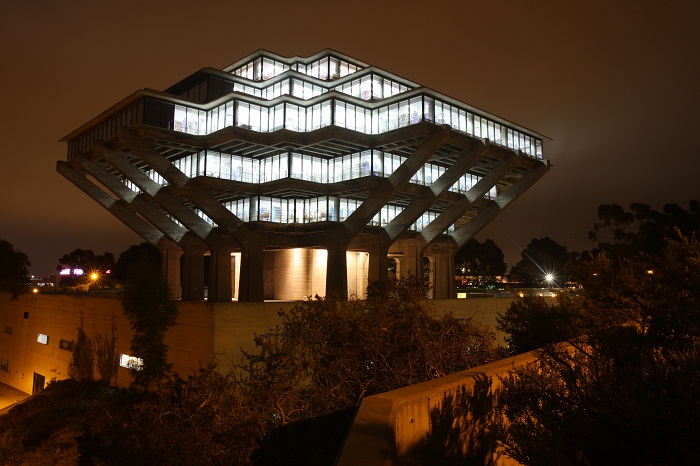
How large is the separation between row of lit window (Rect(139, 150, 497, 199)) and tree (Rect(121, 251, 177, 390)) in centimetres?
1440

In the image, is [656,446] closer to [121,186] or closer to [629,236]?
[121,186]

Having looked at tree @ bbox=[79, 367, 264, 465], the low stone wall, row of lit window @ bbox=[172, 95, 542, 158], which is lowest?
tree @ bbox=[79, 367, 264, 465]

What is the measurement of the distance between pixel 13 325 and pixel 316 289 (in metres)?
24.4

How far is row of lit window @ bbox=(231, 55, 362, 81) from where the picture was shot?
43.8m

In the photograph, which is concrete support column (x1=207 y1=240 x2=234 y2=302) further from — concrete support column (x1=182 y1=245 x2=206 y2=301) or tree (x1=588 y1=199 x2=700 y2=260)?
tree (x1=588 y1=199 x2=700 y2=260)

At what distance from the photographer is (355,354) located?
1088 centimetres

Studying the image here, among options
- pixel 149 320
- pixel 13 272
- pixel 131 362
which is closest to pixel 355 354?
pixel 149 320

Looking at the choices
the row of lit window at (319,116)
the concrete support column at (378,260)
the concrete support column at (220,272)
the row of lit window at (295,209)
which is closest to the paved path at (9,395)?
the concrete support column at (220,272)

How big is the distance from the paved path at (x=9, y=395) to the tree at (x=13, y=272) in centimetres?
696

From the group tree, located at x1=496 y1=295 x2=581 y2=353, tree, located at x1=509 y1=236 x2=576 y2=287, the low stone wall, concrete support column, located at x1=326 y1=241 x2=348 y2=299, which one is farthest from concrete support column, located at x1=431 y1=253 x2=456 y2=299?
tree, located at x1=509 y1=236 x2=576 y2=287

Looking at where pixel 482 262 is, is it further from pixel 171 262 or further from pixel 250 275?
pixel 250 275

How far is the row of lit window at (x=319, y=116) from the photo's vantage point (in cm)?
3788

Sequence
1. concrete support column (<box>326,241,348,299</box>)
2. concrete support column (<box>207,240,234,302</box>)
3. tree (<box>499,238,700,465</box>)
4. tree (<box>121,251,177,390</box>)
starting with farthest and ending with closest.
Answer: concrete support column (<box>207,240,234,302</box>)
concrete support column (<box>326,241,348,299</box>)
tree (<box>121,251,177,390</box>)
tree (<box>499,238,700,465</box>)

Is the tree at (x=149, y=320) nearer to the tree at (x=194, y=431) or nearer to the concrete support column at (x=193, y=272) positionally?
the tree at (x=194, y=431)
